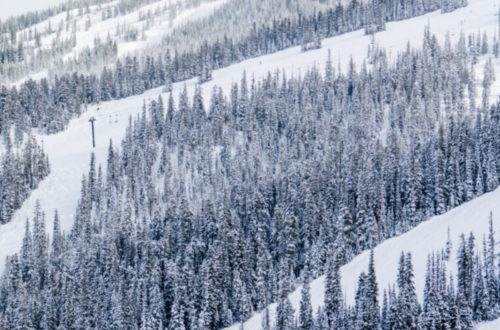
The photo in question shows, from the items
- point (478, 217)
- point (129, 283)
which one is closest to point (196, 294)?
point (129, 283)

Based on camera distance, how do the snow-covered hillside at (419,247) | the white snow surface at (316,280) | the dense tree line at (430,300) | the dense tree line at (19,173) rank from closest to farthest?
the dense tree line at (430,300), the snow-covered hillside at (419,247), the white snow surface at (316,280), the dense tree line at (19,173)

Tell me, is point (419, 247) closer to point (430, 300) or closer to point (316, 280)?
point (316, 280)

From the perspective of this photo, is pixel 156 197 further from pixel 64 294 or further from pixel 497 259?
pixel 497 259

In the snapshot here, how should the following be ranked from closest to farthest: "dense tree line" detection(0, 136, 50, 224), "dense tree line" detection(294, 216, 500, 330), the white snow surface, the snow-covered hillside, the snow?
the snow → "dense tree line" detection(294, 216, 500, 330) → the snow-covered hillside → the white snow surface → "dense tree line" detection(0, 136, 50, 224)

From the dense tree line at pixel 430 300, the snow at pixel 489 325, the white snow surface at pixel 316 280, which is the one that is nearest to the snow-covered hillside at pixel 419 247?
the white snow surface at pixel 316 280

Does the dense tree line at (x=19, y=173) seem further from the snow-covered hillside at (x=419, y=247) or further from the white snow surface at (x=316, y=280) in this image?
the snow-covered hillside at (x=419, y=247)

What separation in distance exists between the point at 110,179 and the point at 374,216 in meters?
68.2

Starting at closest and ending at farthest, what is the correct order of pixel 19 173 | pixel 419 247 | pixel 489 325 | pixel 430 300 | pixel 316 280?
pixel 489 325 < pixel 430 300 < pixel 419 247 < pixel 316 280 < pixel 19 173

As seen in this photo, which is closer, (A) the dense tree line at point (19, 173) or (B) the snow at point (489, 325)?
(B) the snow at point (489, 325)

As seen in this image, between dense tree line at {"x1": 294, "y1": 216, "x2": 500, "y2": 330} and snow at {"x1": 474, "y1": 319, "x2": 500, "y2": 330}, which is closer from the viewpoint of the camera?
snow at {"x1": 474, "y1": 319, "x2": 500, "y2": 330}

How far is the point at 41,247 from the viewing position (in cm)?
13875

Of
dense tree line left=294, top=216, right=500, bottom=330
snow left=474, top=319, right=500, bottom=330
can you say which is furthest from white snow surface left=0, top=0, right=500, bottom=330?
dense tree line left=294, top=216, right=500, bottom=330

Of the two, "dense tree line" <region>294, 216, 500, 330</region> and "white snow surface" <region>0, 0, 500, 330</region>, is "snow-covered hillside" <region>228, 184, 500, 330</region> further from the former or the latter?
"dense tree line" <region>294, 216, 500, 330</region>

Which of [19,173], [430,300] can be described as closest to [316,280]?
[430,300]
